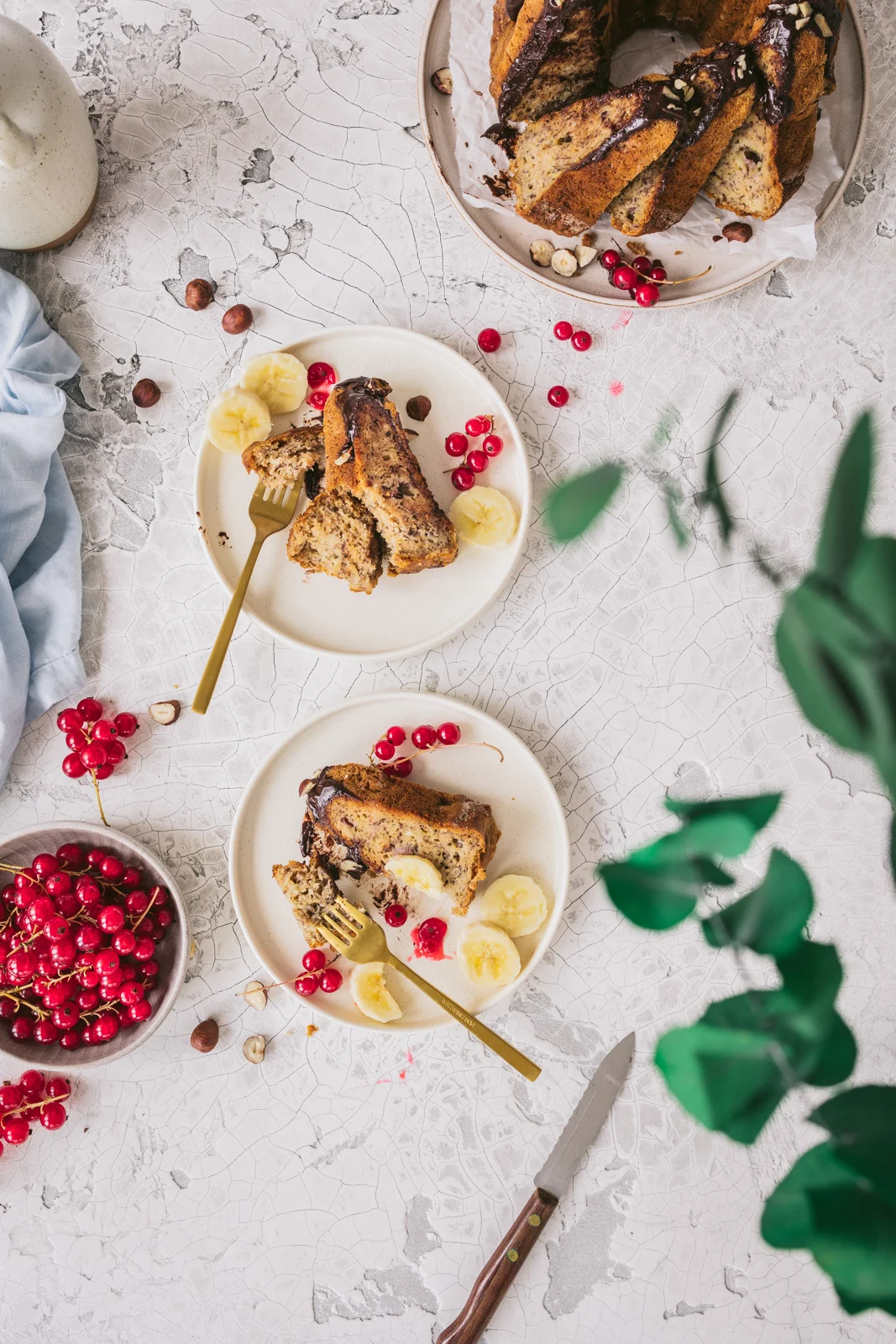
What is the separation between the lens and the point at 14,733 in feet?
6.32

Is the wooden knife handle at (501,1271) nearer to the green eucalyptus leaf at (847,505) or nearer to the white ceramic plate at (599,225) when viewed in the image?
the white ceramic plate at (599,225)

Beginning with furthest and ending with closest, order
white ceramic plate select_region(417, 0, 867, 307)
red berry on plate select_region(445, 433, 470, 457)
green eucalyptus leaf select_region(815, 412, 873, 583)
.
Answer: red berry on plate select_region(445, 433, 470, 457) < white ceramic plate select_region(417, 0, 867, 307) < green eucalyptus leaf select_region(815, 412, 873, 583)

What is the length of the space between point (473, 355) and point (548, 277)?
8.3 inches

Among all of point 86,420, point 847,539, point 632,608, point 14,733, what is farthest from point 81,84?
point 847,539

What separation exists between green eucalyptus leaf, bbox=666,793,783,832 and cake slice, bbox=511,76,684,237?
1.50 metres

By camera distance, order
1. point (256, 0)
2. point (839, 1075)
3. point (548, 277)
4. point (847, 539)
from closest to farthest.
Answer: point (847, 539), point (839, 1075), point (548, 277), point (256, 0)

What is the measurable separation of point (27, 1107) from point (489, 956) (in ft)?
3.14

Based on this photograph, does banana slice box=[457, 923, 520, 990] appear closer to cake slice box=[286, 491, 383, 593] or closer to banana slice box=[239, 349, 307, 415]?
cake slice box=[286, 491, 383, 593]

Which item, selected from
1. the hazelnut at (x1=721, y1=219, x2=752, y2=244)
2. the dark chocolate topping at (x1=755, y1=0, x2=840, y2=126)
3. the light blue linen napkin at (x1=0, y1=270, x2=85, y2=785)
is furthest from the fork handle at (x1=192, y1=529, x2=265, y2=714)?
the dark chocolate topping at (x1=755, y1=0, x2=840, y2=126)

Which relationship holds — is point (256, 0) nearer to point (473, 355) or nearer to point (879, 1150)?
point (473, 355)

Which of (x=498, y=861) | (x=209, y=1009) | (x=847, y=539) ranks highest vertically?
(x=847, y=539)

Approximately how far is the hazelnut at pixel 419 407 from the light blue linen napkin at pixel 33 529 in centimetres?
67

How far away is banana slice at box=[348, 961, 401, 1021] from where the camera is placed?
1.86m

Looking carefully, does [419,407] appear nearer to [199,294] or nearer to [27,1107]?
[199,294]
